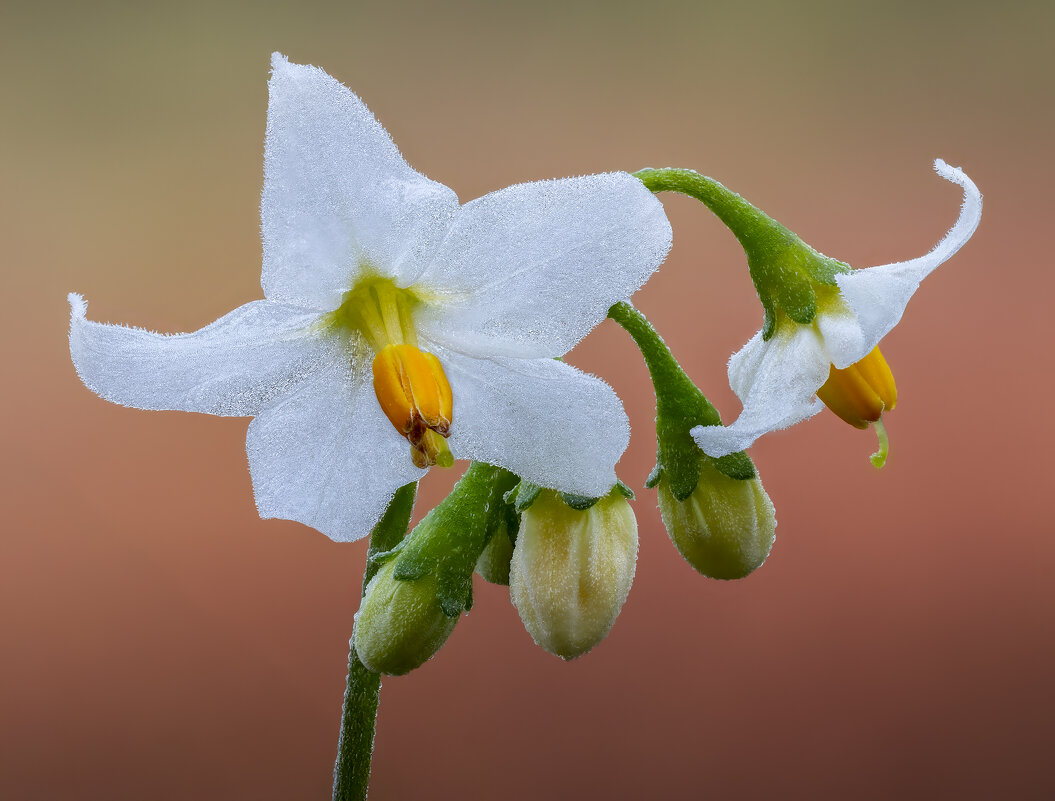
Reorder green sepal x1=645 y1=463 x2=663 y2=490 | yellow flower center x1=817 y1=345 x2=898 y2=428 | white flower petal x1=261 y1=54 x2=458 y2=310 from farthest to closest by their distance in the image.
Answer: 1. green sepal x1=645 y1=463 x2=663 y2=490
2. yellow flower center x1=817 y1=345 x2=898 y2=428
3. white flower petal x1=261 y1=54 x2=458 y2=310

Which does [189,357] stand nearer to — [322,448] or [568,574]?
[322,448]

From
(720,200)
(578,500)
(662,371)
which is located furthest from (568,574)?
(720,200)

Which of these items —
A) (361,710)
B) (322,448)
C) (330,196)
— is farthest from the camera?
(361,710)

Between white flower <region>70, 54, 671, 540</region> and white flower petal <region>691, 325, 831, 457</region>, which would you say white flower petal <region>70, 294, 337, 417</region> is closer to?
white flower <region>70, 54, 671, 540</region>

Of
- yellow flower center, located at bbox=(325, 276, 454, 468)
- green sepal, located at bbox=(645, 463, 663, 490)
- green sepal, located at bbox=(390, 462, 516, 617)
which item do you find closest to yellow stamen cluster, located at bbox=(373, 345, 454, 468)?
yellow flower center, located at bbox=(325, 276, 454, 468)

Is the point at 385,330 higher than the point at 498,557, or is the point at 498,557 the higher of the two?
the point at 385,330

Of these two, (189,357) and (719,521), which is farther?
(719,521)
